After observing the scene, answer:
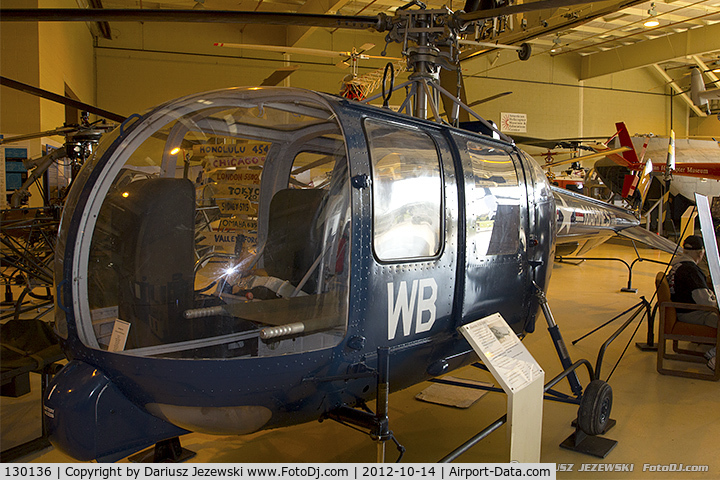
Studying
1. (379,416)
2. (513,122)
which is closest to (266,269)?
(379,416)

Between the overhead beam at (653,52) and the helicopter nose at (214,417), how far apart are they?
64.3ft

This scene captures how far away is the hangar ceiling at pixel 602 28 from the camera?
12.8 m

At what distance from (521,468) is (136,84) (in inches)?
664

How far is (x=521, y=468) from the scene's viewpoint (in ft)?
8.63

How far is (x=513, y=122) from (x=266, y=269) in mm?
20516

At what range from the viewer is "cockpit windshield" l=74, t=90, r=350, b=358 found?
2.47 m

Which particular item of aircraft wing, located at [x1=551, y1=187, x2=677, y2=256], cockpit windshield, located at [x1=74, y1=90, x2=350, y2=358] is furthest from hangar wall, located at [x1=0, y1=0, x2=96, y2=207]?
aircraft wing, located at [x1=551, y1=187, x2=677, y2=256]

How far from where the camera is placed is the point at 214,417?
2.37 m

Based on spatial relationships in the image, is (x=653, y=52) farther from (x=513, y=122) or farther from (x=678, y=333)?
(x=678, y=333)

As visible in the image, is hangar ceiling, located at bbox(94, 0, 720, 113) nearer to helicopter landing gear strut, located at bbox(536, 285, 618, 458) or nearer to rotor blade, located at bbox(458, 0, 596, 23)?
rotor blade, located at bbox(458, 0, 596, 23)

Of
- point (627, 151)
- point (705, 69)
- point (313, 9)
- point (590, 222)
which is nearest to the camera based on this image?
point (590, 222)

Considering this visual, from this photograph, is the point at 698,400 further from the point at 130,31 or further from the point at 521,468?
the point at 130,31

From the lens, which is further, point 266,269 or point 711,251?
point 711,251

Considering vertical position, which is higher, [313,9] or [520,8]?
[313,9]
